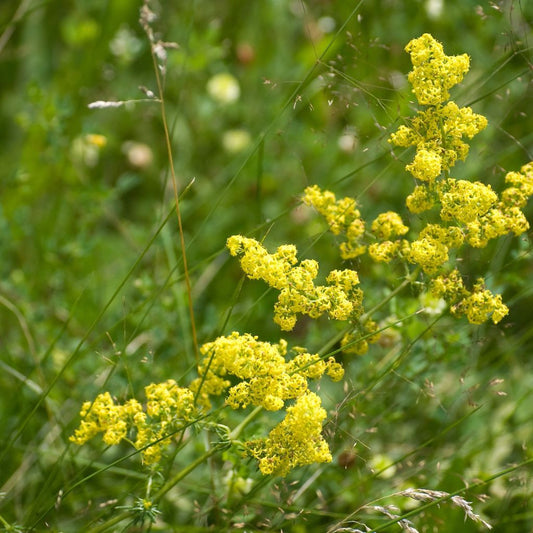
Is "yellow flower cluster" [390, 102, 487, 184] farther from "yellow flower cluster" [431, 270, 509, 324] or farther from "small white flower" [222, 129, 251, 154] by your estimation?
"small white flower" [222, 129, 251, 154]

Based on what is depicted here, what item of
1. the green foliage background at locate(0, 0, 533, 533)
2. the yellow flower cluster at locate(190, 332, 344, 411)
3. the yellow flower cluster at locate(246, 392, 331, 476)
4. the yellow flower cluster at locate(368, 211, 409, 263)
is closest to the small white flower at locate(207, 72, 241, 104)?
the green foliage background at locate(0, 0, 533, 533)

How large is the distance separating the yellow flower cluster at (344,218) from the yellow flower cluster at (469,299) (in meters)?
0.19

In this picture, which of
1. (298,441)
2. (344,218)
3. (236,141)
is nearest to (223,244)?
(236,141)

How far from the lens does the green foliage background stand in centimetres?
163

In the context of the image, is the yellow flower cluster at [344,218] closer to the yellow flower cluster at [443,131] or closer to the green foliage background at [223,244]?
the green foliage background at [223,244]

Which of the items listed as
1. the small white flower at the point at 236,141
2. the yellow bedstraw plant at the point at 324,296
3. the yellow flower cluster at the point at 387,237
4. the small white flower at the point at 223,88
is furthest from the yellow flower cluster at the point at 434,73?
the small white flower at the point at 223,88

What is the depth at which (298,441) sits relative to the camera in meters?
1.17

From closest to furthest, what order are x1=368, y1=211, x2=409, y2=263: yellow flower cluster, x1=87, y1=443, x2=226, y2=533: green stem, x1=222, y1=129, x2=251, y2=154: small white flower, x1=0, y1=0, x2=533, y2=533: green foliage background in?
x1=87, y1=443, x2=226, y2=533: green stem → x1=368, y1=211, x2=409, y2=263: yellow flower cluster → x1=0, y1=0, x2=533, y2=533: green foliage background → x1=222, y1=129, x2=251, y2=154: small white flower

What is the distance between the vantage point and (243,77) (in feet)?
11.3

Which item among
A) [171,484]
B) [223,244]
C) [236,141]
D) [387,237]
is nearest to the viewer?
[171,484]

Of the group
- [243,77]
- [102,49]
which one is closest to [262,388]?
[102,49]

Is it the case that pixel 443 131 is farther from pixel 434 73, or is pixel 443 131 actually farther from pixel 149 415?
pixel 149 415

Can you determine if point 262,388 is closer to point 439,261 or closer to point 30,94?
point 439,261

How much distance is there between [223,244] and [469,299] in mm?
1531
